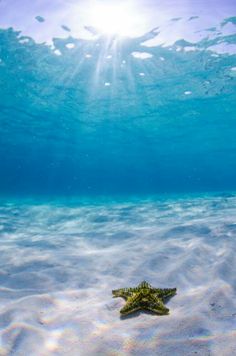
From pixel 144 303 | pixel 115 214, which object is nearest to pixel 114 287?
pixel 144 303

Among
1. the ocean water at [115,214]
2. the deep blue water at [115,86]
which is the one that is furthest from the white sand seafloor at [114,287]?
the deep blue water at [115,86]

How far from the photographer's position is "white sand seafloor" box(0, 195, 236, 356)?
3.84m

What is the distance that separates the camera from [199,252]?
24.5ft

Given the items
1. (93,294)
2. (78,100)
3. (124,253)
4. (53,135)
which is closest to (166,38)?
(78,100)

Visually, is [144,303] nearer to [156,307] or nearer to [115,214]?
[156,307]

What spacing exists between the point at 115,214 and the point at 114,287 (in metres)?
11.0

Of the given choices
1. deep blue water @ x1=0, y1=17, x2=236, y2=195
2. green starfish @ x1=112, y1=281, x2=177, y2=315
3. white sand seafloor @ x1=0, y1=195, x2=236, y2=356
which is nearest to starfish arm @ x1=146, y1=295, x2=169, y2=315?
green starfish @ x1=112, y1=281, x2=177, y2=315

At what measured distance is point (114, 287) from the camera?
6008 millimetres

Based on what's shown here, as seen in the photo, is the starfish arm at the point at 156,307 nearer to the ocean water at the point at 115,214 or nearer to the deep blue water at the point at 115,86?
the ocean water at the point at 115,214

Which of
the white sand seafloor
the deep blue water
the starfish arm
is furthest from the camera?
the deep blue water

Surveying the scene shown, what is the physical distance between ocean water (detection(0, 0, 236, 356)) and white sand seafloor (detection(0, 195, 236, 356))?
0.09ft

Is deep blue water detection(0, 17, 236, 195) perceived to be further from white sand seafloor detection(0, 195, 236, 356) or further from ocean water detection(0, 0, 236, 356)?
white sand seafloor detection(0, 195, 236, 356)

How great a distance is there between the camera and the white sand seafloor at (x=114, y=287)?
12.6 feet

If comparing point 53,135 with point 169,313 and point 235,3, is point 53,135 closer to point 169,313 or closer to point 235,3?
point 235,3
